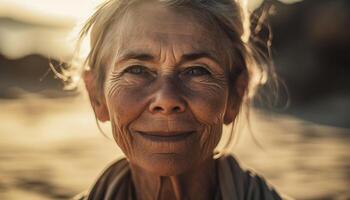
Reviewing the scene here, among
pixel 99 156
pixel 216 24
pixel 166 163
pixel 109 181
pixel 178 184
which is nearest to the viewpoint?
pixel 166 163

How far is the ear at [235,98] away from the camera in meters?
2.99

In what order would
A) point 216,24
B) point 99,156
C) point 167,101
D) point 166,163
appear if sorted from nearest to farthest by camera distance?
point 167,101 < point 166,163 < point 216,24 < point 99,156

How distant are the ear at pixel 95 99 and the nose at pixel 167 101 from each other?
38 centimetres

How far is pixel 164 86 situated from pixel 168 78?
0.16 ft

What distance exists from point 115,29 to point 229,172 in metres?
0.80

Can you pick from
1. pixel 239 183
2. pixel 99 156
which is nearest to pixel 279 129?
pixel 99 156

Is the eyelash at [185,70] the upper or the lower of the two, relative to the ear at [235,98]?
upper

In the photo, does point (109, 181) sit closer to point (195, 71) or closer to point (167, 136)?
point (167, 136)

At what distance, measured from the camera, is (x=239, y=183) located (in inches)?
119

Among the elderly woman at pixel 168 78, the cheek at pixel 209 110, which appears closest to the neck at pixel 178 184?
the elderly woman at pixel 168 78

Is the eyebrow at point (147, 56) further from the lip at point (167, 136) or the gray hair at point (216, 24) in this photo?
the lip at point (167, 136)

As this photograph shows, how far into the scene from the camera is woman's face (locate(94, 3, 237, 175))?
8.77 feet

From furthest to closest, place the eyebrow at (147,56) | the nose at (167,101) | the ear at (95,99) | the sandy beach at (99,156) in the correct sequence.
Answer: the sandy beach at (99,156) < the ear at (95,99) < the eyebrow at (147,56) < the nose at (167,101)

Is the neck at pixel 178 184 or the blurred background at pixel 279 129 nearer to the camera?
the neck at pixel 178 184
